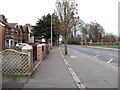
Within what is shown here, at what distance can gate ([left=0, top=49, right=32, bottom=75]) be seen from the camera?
581cm

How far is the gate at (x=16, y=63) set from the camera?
5812mm

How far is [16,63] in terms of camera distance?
6188 millimetres

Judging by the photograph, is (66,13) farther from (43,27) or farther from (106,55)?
(43,27)

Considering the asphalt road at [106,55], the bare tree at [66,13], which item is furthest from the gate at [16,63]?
the bare tree at [66,13]

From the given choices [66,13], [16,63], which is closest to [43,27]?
[66,13]

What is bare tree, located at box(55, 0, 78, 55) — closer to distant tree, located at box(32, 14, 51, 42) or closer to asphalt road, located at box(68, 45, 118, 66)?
asphalt road, located at box(68, 45, 118, 66)

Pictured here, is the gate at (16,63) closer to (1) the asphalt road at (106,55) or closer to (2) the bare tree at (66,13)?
(1) the asphalt road at (106,55)

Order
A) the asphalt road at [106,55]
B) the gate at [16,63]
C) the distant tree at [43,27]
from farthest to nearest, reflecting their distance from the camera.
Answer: the distant tree at [43,27] → the asphalt road at [106,55] → the gate at [16,63]

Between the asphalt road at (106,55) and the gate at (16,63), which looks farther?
the asphalt road at (106,55)

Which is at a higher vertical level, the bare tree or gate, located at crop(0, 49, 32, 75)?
the bare tree

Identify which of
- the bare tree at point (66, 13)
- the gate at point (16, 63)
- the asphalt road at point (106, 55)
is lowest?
the asphalt road at point (106, 55)

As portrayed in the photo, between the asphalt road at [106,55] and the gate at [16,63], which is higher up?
the gate at [16,63]

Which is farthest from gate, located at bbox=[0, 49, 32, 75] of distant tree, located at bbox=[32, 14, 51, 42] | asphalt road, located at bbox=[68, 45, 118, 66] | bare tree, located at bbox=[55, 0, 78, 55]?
distant tree, located at bbox=[32, 14, 51, 42]

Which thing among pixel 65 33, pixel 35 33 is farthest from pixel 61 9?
pixel 35 33
